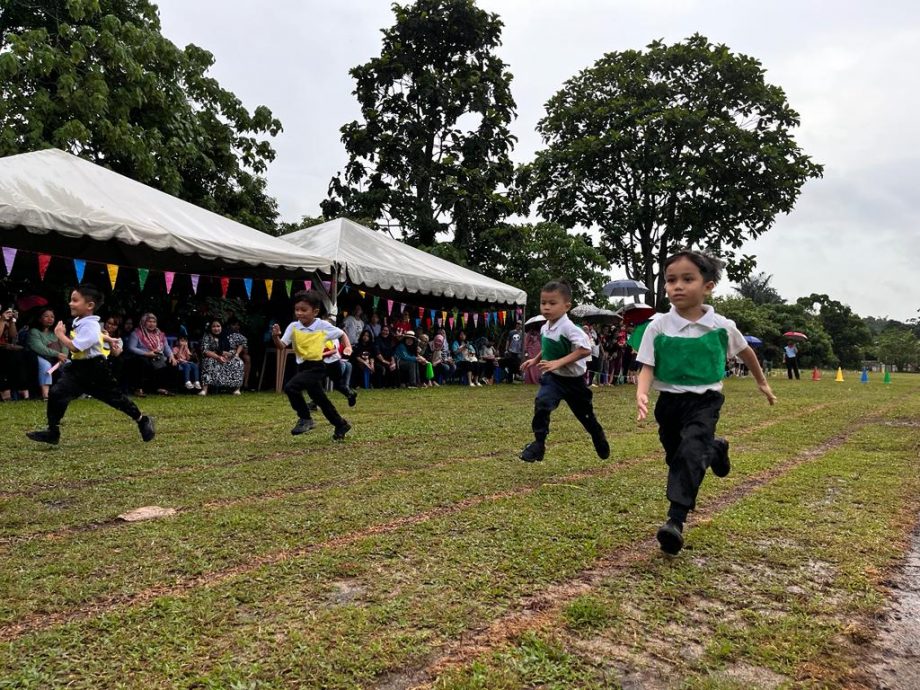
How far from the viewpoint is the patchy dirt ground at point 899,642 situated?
2.02 m

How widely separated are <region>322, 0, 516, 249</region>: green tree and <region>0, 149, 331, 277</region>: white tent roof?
12803mm

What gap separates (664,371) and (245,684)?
2597mm

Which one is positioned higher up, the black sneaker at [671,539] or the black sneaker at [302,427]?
the black sneaker at [302,427]

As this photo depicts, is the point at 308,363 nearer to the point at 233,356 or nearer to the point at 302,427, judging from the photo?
the point at 302,427

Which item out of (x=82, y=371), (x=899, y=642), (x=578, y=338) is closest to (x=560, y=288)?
(x=578, y=338)

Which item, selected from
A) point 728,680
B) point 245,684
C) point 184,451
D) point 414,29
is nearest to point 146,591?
point 245,684

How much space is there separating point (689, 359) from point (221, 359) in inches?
394

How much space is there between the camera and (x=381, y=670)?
200 cm

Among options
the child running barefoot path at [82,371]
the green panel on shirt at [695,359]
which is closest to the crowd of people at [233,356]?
the child running barefoot path at [82,371]

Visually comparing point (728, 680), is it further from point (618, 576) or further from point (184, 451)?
point (184, 451)

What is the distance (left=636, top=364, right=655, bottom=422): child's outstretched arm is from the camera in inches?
135

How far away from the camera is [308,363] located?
664 cm

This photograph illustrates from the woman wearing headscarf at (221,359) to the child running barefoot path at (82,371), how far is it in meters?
5.69

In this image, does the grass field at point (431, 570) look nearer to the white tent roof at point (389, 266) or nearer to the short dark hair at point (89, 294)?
the short dark hair at point (89, 294)
